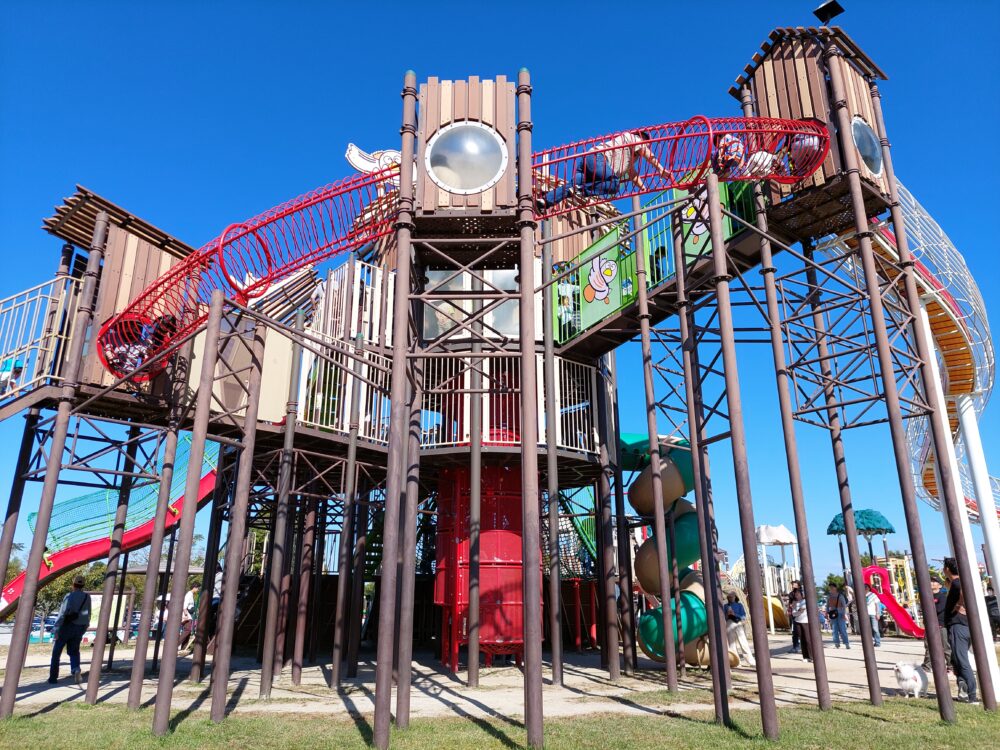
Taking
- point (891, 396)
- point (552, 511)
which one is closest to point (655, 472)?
point (552, 511)

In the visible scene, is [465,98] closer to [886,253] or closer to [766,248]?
[766,248]

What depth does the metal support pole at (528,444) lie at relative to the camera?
662 centimetres

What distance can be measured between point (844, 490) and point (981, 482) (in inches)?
241

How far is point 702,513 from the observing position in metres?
8.23

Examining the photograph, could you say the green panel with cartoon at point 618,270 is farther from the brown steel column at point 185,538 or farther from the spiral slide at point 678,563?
the brown steel column at point 185,538

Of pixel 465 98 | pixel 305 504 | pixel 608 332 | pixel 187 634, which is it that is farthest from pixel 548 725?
pixel 187 634

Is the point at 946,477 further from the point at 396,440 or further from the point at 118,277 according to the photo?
the point at 118,277

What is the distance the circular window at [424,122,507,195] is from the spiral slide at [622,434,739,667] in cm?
699

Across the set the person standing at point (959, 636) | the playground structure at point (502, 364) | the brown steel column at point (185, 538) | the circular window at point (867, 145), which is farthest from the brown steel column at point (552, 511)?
the brown steel column at point (185, 538)

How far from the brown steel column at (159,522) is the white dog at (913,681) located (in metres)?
10.2

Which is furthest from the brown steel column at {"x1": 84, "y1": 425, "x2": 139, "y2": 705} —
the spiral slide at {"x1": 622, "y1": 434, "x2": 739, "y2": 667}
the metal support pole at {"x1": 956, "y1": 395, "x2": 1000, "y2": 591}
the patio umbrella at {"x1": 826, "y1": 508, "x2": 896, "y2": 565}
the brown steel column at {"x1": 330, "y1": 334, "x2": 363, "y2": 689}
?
the patio umbrella at {"x1": 826, "y1": 508, "x2": 896, "y2": 565}

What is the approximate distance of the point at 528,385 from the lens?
7375mm

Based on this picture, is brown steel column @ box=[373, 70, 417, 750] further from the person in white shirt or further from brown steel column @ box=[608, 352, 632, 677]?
brown steel column @ box=[608, 352, 632, 677]

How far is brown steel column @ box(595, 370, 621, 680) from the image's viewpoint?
1226 cm
